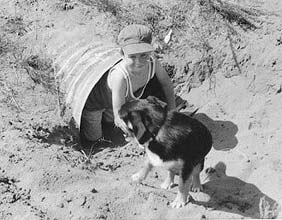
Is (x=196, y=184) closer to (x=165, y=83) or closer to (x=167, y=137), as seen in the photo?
(x=167, y=137)

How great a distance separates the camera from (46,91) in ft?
17.6

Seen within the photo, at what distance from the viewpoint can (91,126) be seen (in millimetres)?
5324

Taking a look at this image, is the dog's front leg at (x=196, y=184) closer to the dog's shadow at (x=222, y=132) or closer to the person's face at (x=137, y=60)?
the dog's shadow at (x=222, y=132)

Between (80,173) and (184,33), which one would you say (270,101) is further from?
(80,173)

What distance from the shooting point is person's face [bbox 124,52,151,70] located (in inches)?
170

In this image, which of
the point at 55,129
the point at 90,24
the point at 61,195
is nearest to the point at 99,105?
the point at 55,129

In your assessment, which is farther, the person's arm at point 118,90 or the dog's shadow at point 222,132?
the dog's shadow at point 222,132

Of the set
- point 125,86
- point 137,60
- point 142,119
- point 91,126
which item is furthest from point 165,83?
point 142,119

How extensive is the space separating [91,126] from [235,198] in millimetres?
1837

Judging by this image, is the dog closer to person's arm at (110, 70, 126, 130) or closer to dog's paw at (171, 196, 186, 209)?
dog's paw at (171, 196, 186, 209)

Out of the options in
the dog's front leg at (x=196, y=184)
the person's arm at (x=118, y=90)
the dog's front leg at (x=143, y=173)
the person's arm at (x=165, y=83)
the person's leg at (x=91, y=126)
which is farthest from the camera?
the person's leg at (x=91, y=126)

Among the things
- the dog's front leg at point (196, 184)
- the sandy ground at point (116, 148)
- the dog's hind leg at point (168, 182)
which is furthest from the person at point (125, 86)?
the dog's front leg at point (196, 184)

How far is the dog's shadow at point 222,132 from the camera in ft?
15.5

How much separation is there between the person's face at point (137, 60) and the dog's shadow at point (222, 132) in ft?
3.07
